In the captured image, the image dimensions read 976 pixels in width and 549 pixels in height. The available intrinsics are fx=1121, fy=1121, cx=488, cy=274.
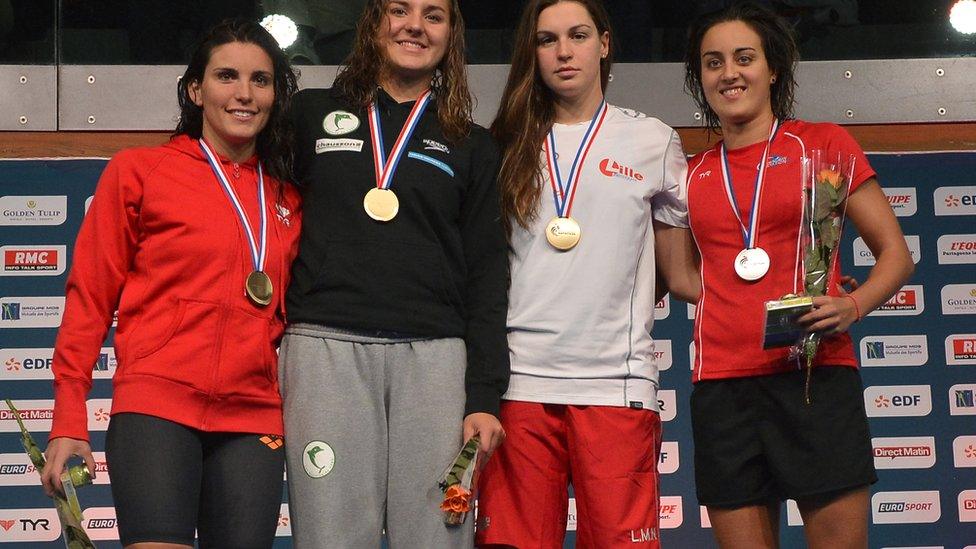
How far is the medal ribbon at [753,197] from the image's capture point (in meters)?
2.55

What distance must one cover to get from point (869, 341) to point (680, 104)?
114 centimetres

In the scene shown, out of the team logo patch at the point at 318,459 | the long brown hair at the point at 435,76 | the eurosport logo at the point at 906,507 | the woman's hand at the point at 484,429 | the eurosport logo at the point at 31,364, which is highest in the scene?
the long brown hair at the point at 435,76

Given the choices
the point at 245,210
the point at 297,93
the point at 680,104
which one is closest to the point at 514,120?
the point at 297,93

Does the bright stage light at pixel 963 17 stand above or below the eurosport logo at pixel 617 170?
above

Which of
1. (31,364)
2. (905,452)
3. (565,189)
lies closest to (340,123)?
(565,189)

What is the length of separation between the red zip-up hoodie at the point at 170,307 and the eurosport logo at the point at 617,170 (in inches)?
30.6

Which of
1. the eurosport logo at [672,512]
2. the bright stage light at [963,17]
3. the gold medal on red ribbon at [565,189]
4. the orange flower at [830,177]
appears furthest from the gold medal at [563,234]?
the bright stage light at [963,17]

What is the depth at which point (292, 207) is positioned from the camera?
2504 millimetres

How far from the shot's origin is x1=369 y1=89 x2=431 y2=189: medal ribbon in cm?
243

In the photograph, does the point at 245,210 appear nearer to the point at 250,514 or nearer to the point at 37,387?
the point at 250,514

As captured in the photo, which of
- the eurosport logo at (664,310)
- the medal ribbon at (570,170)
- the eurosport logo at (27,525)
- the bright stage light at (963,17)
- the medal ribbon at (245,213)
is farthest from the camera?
the bright stage light at (963,17)

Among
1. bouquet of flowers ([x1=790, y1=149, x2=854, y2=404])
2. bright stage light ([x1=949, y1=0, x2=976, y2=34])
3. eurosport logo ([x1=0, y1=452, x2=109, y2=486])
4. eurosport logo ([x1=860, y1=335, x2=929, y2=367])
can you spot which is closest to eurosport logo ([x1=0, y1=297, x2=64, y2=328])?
eurosport logo ([x1=0, y1=452, x2=109, y2=486])

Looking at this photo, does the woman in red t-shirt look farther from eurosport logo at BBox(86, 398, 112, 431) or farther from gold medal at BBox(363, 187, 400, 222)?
eurosport logo at BBox(86, 398, 112, 431)

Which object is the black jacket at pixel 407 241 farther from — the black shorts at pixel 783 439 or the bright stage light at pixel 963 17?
the bright stage light at pixel 963 17
